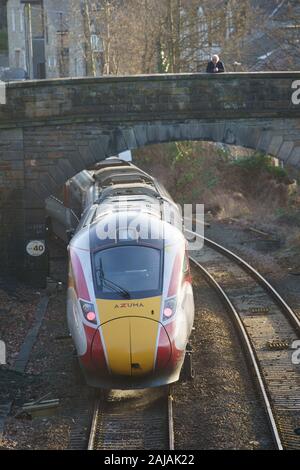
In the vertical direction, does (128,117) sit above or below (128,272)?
above

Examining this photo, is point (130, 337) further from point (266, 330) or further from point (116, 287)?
point (266, 330)

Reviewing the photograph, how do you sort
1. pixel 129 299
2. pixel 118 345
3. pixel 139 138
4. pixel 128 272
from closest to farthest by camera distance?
pixel 118 345
pixel 129 299
pixel 128 272
pixel 139 138

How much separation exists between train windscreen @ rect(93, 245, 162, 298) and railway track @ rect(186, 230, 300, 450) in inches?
88.2

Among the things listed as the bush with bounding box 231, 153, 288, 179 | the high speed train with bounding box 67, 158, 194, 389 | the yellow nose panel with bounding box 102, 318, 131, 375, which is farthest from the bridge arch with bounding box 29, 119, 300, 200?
the bush with bounding box 231, 153, 288, 179

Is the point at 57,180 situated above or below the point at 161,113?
below

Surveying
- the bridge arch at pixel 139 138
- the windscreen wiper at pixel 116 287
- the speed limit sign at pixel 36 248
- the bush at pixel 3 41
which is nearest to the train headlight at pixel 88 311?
the windscreen wiper at pixel 116 287

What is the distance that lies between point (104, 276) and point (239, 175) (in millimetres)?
24009

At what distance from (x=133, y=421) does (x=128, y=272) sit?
7.02ft

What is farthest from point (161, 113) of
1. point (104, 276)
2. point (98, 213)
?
point (104, 276)

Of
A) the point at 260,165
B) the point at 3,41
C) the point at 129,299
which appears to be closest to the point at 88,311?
the point at 129,299

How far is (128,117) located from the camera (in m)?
20.5

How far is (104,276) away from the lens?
13.1 meters

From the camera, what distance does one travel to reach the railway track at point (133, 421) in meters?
11.4

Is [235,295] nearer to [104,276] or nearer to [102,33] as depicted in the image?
[104,276]
